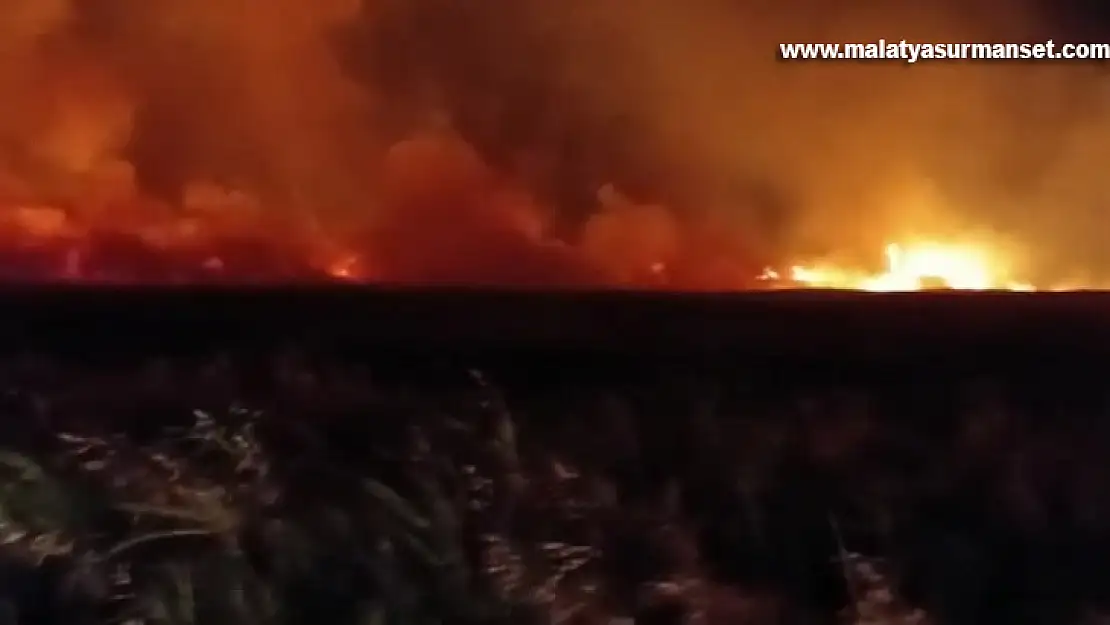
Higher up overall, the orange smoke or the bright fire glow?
the orange smoke

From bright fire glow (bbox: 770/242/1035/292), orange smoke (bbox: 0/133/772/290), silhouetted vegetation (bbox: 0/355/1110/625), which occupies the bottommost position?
silhouetted vegetation (bbox: 0/355/1110/625)

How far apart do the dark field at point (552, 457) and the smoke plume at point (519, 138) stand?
0.06 m

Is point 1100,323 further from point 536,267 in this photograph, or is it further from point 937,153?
point 536,267

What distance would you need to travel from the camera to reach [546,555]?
136 cm

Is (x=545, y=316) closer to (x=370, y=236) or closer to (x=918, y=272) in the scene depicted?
(x=370, y=236)

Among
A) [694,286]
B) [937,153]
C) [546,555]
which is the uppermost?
[937,153]

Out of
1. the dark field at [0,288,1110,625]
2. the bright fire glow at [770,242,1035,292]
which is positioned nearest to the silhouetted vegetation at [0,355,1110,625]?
the dark field at [0,288,1110,625]

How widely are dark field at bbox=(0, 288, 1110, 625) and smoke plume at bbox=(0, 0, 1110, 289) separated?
0.06m

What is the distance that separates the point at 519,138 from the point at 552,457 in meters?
0.35

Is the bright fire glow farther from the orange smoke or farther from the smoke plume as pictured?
the orange smoke

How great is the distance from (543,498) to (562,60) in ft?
1.55

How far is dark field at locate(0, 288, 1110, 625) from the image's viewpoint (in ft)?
4.44

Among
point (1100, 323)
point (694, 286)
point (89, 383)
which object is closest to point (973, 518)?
point (1100, 323)

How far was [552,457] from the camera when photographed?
1.38 metres
